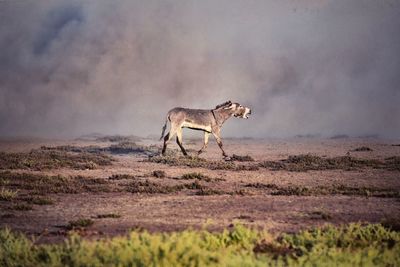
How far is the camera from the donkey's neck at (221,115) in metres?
28.8

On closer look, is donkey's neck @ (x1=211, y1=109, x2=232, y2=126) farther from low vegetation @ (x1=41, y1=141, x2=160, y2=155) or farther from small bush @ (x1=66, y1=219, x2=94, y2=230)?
small bush @ (x1=66, y1=219, x2=94, y2=230)

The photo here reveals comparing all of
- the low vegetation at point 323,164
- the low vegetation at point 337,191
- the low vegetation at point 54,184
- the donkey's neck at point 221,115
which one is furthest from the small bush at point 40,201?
the donkey's neck at point 221,115

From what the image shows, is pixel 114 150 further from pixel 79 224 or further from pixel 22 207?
pixel 79 224

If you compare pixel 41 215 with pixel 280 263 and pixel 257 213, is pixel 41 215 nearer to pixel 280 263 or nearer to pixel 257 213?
pixel 257 213

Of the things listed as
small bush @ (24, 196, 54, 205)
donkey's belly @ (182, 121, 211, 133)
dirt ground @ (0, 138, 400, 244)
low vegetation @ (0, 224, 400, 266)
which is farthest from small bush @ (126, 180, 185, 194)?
donkey's belly @ (182, 121, 211, 133)

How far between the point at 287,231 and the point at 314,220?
4.72 ft

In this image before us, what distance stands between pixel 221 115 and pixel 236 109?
1.21 m

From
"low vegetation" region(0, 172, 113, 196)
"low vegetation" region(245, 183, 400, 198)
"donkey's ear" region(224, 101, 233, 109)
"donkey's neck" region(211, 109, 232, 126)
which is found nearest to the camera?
"low vegetation" region(245, 183, 400, 198)

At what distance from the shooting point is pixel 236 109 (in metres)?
29.5

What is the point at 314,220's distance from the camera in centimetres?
1044

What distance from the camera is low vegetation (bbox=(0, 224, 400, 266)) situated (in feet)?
21.1

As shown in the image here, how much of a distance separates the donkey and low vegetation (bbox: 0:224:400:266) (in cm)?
1901

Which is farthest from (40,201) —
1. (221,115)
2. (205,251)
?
(221,115)

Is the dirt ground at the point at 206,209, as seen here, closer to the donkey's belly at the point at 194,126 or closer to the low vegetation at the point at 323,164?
the low vegetation at the point at 323,164
